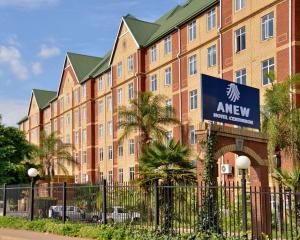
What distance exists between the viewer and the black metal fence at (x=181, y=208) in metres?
14.4

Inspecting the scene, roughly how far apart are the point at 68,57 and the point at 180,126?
A: 31.4m

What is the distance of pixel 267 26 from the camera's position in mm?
32625

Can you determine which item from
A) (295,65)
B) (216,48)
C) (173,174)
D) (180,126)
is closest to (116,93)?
(180,126)

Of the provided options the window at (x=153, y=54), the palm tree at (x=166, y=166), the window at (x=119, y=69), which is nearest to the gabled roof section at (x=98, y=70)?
the window at (x=119, y=69)

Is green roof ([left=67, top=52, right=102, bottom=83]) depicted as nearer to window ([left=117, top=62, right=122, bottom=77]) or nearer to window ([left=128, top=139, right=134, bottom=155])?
window ([left=117, top=62, right=122, bottom=77])

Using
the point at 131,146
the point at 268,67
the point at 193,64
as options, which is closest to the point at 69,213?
the point at 268,67

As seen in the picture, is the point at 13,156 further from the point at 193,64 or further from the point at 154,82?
the point at 193,64

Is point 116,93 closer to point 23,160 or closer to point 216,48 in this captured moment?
point 23,160

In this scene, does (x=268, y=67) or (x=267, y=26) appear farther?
(x=267, y=26)

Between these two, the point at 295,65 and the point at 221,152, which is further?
the point at 295,65

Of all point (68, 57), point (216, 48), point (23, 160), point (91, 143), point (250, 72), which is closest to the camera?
point (250, 72)

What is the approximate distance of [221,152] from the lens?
16969 millimetres

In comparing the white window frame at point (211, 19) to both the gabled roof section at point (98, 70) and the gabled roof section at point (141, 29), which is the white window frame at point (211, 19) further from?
the gabled roof section at point (98, 70)

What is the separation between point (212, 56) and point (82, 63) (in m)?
33.6
